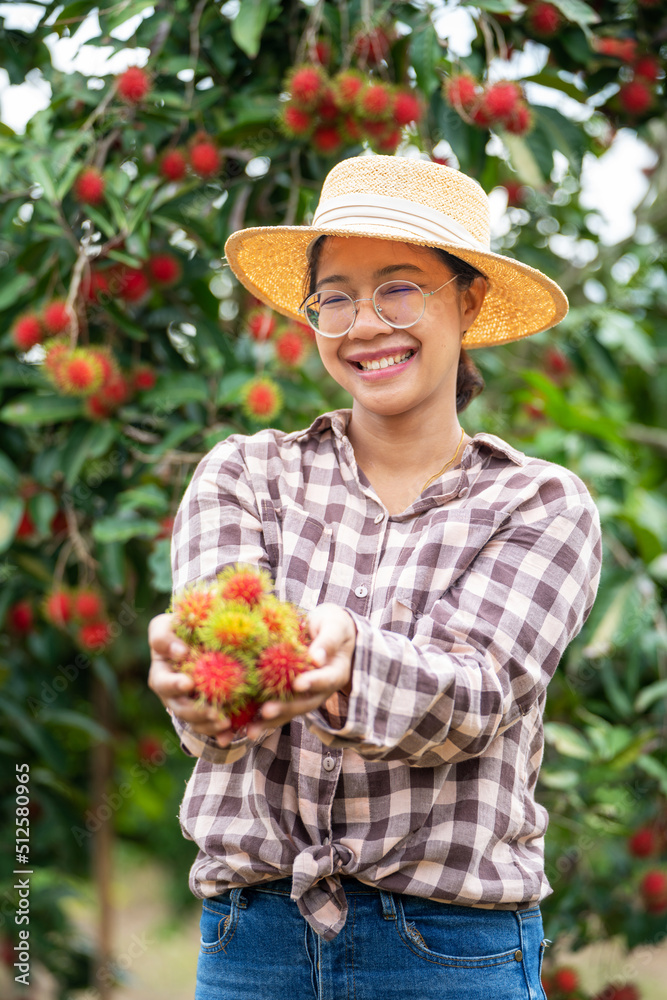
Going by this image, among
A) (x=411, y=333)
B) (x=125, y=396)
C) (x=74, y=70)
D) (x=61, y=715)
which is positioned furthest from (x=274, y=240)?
(x=61, y=715)

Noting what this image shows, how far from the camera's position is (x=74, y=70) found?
1817mm

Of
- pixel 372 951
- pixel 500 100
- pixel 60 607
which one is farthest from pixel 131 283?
pixel 372 951

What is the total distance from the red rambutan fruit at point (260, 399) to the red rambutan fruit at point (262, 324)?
0.50 ft

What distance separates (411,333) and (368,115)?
766 mm

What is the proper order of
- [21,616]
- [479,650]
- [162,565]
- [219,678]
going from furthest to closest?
[21,616] → [162,565] → [479,650] → [219,678]

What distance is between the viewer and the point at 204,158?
1753 millimetres

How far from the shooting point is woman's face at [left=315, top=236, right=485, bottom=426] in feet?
3.51

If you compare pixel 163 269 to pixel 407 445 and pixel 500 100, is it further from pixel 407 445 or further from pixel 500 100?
pixel 407 445

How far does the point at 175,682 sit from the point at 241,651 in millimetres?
59

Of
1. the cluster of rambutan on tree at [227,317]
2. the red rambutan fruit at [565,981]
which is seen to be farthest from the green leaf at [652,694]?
the red rambutan fruit at [565,981]

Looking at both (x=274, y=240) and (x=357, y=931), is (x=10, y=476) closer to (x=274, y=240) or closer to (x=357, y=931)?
(x=274, y=240)

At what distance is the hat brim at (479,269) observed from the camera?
3.87 ft

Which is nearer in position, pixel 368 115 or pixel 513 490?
pixel 513 490

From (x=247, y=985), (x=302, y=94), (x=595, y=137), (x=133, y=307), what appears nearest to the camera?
(x=247, y=985)
